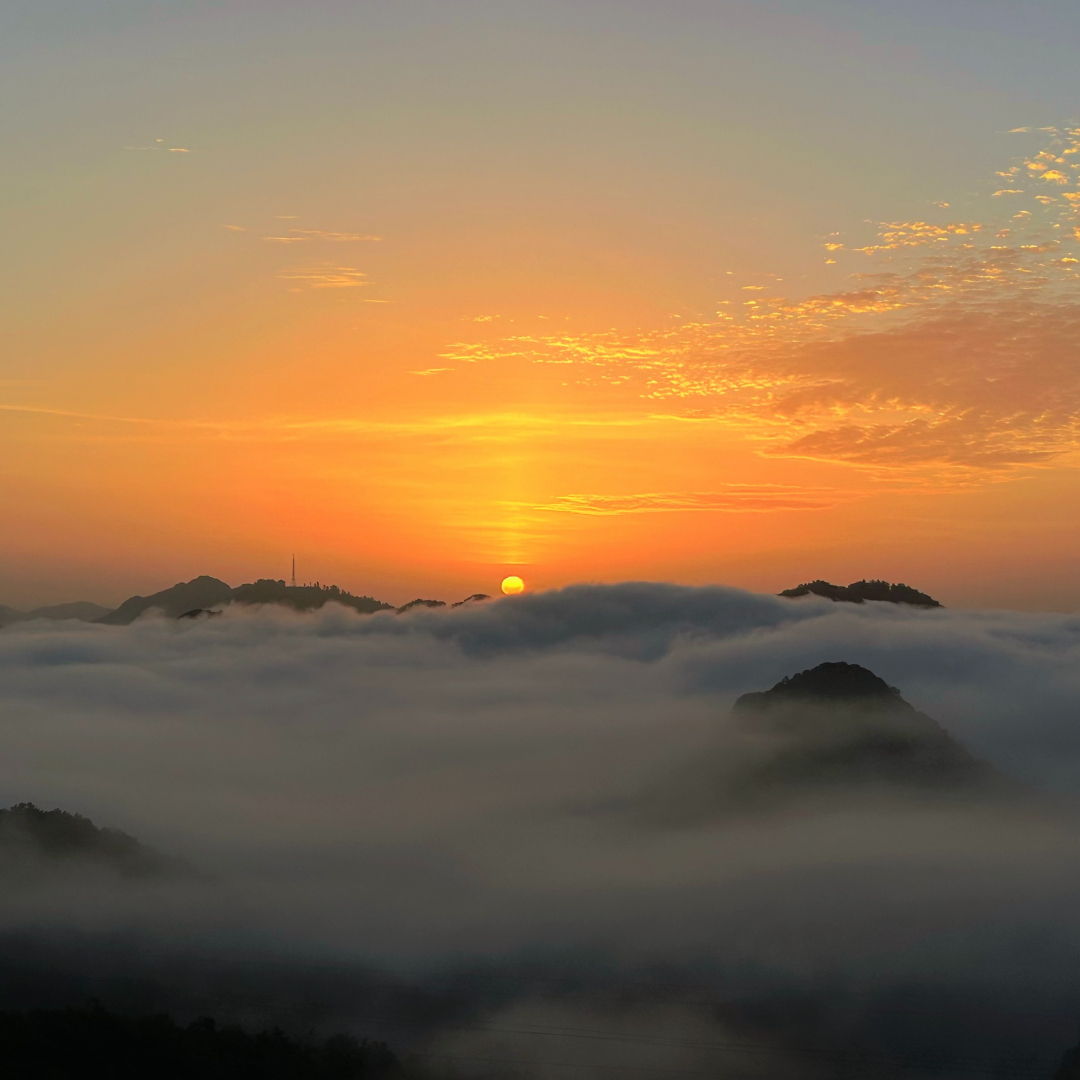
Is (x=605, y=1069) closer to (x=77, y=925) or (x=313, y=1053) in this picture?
(x=313, y=1053)

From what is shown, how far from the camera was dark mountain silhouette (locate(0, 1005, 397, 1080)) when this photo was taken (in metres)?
93.8

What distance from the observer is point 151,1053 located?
100812 millimetres

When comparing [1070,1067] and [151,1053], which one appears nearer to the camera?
[151,1053]

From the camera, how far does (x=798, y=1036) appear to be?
7579 inches

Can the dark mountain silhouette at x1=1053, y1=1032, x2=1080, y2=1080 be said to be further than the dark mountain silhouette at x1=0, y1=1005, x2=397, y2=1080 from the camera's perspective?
Yes

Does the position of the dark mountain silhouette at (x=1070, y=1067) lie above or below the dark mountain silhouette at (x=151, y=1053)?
below

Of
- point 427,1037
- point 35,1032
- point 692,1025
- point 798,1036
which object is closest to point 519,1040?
point 427,1037

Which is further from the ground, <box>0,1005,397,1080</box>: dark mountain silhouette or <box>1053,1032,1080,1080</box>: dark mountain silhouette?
<box>0,1005,397,1080</box>: dark mountain silhouette

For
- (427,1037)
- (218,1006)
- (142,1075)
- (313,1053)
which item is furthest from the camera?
Result: (427,1037)

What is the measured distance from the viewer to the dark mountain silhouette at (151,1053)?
308 ft

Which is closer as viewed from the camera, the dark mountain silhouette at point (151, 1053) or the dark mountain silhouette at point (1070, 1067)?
the dark mountain silhouette at point (151, 1053)

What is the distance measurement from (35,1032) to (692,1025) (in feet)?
430

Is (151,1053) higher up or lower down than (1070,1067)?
higher up

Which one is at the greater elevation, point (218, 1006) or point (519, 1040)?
point (218, 1006)
